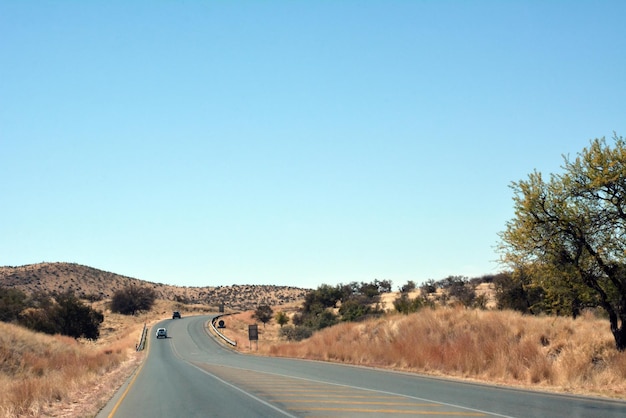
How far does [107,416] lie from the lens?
50.9 feet

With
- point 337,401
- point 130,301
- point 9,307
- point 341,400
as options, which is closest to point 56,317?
point 9,307

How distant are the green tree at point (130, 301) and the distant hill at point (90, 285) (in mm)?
11912

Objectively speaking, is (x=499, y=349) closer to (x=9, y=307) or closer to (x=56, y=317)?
(x=56, y=317)

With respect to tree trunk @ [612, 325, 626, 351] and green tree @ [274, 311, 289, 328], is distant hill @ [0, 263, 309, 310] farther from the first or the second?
tree trunk @ [612, 325, 626, 351]

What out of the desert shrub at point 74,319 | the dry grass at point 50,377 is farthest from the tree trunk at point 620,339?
the desert shrub at point 74,319

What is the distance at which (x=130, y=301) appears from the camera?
128375 millimetres

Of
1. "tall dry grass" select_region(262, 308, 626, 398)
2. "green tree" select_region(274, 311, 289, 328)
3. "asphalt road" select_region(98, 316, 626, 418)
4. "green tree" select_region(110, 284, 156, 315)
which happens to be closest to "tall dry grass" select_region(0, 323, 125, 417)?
"asphalt road" select_region(98, 316, 626, 418)

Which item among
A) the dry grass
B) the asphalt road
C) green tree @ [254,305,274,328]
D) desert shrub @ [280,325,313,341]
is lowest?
the dry grass

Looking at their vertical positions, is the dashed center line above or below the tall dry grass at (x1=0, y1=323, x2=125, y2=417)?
above

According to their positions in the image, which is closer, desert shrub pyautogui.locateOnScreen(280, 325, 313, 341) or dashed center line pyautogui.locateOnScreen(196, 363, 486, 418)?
dashed center line pyautogui.locateOnScreen(196, 363, 486, 418)

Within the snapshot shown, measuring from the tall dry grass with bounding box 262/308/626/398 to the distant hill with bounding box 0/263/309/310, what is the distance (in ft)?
382

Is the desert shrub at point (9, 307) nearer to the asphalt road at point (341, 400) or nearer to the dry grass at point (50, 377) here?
the dry grass at point (50, 377)

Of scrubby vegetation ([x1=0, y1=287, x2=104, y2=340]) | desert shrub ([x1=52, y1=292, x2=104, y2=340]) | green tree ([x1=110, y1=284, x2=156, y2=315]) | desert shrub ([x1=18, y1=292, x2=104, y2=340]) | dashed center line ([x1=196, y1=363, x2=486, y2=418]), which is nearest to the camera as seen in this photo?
dashed center line ([x1=196, y1=363, x2=486, y2=418])

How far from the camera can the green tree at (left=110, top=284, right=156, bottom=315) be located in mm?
126188
